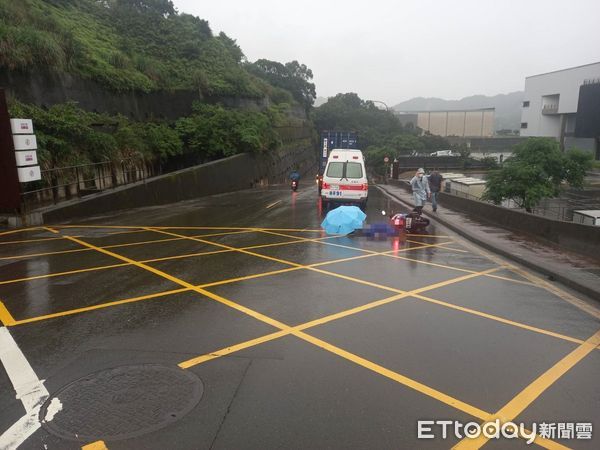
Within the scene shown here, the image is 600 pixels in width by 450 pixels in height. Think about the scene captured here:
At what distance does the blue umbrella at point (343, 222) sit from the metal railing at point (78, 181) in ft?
29.0

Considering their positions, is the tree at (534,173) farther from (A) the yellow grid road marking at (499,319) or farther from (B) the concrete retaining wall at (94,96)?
(A) the yellow grid road marking at (499,319)

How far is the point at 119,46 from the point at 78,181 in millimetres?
16251

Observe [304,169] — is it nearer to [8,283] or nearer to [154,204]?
[154,204]

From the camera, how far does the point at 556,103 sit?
7925 cm

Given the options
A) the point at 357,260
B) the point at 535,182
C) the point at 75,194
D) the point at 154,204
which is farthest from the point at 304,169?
the point at 357,260

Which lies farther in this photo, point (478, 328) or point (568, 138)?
point (568, 138)

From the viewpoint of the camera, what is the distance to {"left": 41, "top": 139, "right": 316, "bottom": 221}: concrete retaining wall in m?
15.7

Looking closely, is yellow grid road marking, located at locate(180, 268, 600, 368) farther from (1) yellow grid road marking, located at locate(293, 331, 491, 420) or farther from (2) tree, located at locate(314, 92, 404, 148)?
(2) tree, located at locate(314, 92, 404, 148)

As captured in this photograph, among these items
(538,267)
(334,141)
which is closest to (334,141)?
(334,141)

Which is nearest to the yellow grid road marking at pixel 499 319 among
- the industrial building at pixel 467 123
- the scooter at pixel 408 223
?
the scooter at pixel 408 223

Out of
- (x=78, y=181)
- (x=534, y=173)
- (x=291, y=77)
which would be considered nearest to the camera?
(x=78, y=181)

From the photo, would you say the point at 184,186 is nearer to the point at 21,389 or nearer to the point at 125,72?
the point at 125,72

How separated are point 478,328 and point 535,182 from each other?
25990 mm

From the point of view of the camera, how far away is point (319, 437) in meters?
3.60
